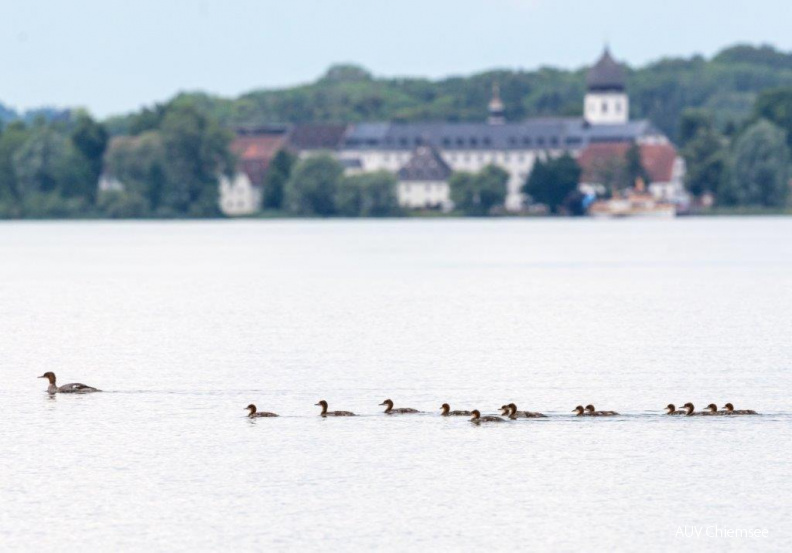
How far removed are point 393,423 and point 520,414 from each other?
2.77 metres

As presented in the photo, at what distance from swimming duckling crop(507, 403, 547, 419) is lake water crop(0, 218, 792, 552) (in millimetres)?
533

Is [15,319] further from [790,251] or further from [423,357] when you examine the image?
[790,251]

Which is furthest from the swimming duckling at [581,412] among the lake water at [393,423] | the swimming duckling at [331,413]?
the swimming duckling at [331,413]

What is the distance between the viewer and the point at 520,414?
1523 inches

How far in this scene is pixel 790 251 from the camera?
5246 inches

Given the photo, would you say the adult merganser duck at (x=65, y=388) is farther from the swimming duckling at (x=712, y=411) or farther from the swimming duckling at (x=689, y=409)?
the swimming duckling at (x=712, y=411)

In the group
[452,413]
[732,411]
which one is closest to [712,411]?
[732,411]

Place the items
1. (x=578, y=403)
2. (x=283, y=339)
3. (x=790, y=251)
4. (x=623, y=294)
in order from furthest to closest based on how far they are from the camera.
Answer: (x=790, y=251), (x=623, y=294), (x=283, y=339), (x=578, y=403)

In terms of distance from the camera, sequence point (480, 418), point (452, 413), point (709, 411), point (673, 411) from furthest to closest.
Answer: point (452, 413)
point (709, 411)
point (673, 411)
point (480, 418)

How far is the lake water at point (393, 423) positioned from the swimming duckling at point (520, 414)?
53cm

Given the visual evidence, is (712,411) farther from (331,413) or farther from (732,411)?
(331,413)

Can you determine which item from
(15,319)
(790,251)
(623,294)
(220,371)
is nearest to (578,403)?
(220,371)

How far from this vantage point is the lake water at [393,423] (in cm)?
2864

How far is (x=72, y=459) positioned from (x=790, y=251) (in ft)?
346
